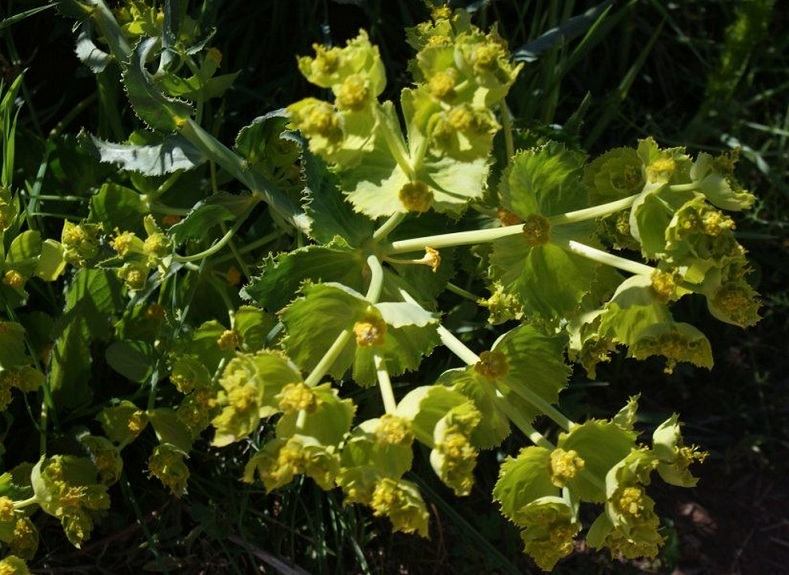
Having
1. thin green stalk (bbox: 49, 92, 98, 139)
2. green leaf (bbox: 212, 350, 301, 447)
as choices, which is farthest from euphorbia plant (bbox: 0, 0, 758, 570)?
thin green stalk (bbox: 49, 92, 98, 139)

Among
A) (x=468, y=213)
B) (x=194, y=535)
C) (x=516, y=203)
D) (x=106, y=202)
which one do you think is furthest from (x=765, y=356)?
(x=106, y=202)

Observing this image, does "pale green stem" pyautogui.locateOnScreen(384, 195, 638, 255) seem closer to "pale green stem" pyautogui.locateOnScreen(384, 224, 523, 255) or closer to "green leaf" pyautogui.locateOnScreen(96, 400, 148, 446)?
"pale green stem" pyautogui.locateOnScreen(384, 224, 523, 255)

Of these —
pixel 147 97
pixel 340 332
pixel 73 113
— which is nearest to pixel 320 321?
pixel 340 332

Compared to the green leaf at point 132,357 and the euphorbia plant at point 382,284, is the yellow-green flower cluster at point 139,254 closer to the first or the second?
the euphorbia plant at point 382,284

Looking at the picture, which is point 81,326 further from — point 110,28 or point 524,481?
point 524,481

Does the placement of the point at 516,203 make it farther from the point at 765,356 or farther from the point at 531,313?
the point at 765,356

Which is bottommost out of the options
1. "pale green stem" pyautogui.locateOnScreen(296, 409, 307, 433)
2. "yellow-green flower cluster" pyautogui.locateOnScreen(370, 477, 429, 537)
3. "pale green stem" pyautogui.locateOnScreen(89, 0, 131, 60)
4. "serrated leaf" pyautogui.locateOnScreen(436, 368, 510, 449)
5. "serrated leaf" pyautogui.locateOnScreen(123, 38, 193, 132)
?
"serrated leaf" pyautogui.locateOnScreen(436, 368, 510, 449)

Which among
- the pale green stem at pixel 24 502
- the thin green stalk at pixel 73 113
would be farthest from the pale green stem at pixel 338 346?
the thin green stalk at pixel 73 113
